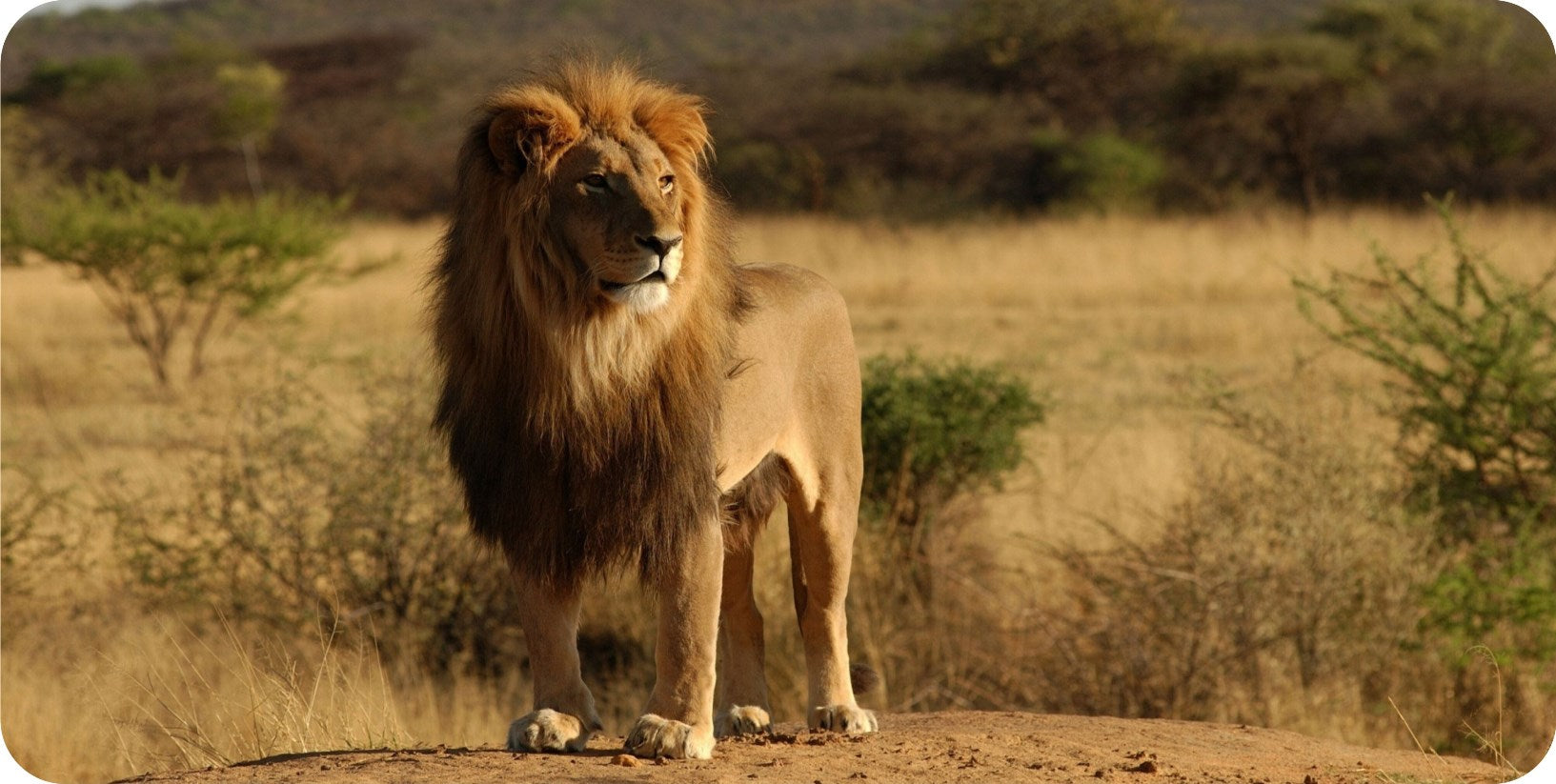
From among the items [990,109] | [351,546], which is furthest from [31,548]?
[990,109]

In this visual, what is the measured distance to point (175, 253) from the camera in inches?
602

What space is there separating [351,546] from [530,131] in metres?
4.66

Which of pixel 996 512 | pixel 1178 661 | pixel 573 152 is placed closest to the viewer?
pixel 573 152

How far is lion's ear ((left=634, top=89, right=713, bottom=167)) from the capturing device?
14.5ft

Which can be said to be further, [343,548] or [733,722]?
[343,548]

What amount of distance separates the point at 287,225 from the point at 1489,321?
10.6 metres

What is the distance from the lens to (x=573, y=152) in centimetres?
429

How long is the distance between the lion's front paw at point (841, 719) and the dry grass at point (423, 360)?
4.44 feet

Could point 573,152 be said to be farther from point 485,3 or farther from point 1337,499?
point 485,3

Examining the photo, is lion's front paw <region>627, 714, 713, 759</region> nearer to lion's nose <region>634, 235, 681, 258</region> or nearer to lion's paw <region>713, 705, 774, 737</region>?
lion's paw <region>713, 705, 774, 737</region>

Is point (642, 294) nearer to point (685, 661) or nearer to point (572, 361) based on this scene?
point (572, 361)

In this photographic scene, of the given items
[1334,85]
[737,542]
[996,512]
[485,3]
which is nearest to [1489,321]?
[996,512]

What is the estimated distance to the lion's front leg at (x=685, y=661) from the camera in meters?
4.45

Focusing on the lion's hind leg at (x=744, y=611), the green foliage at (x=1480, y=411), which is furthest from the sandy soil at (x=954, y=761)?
the green foliage at (x=1480, y=411)
